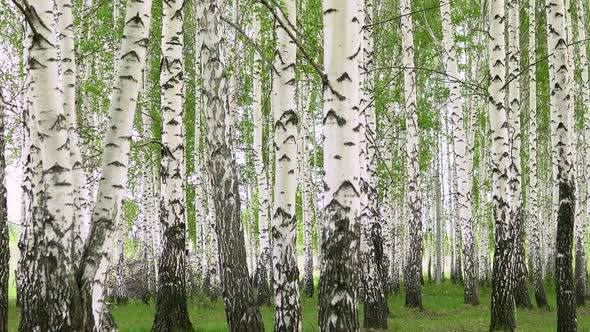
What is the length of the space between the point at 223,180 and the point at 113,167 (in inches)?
123

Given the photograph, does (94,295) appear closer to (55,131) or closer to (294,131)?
(55,131)

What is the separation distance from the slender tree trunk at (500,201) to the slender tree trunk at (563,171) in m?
0.90

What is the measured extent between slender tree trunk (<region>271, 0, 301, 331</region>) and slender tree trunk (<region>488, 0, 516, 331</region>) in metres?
3.84

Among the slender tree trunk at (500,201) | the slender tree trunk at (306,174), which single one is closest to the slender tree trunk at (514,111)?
the slender tree trunk at (500,201)

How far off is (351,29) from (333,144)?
3.31 ft

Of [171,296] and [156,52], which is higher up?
[156,52]

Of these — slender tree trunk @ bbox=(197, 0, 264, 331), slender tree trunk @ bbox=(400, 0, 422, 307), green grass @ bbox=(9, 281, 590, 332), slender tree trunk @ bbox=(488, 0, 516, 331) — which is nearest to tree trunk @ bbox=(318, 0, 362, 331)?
slender tree trunk @ bbox=(197, 0, 264, 331)

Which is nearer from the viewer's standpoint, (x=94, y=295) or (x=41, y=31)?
(x=41, y=31)

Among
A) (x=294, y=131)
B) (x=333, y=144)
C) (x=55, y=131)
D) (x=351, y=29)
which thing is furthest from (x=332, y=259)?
(x=294, y=131)

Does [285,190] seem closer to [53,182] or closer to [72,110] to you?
[72,110]

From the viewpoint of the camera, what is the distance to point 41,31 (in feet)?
15.5

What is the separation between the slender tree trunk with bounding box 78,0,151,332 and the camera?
4.98m

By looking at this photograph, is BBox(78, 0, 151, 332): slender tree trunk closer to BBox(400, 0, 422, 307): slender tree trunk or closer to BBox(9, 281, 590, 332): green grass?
BBox(9, 281, 590, 332): green grass

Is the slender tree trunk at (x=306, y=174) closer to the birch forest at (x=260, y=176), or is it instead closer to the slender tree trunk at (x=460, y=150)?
the birch forest at (x=260, y=176)
